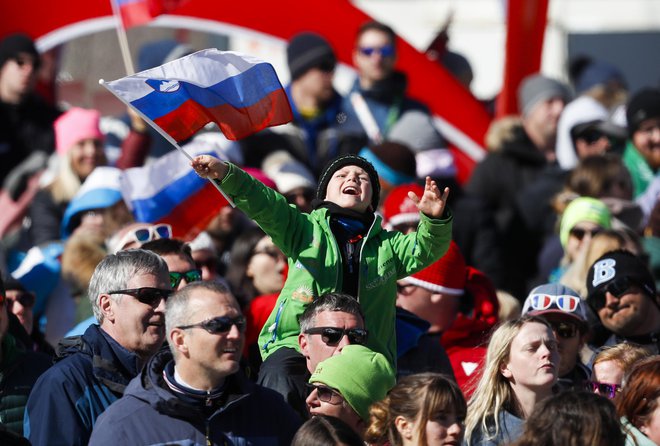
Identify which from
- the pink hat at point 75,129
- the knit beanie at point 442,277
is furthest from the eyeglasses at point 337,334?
the pink hat at point 75,129

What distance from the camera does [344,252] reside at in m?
7.27

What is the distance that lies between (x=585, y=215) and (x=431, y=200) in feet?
9.73

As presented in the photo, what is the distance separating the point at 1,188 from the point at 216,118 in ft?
15.1

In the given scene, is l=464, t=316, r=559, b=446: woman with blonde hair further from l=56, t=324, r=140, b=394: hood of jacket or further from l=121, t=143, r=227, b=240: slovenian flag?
l=121, t=143, r=227, b=240: slovenian flag

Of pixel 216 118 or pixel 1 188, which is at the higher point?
pixel 216 118

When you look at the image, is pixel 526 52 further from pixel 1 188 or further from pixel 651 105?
pixel 1 188

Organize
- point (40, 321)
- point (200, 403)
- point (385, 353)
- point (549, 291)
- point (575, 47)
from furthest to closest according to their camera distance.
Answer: point (575, 47) < point (40, 321) < point (549, 291) < point (385, 353) < point (200, 403)

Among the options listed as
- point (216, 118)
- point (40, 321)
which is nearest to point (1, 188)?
point (40, 321)

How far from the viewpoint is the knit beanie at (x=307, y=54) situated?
11.5 m

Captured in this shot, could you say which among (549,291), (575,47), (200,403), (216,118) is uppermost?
(216,118)

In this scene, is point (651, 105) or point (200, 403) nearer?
point (200, 403)

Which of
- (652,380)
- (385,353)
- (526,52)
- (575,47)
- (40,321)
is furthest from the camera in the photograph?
(575,47)

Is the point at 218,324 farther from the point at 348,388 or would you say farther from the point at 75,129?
the point at 75,129

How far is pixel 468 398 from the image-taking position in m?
7.56
